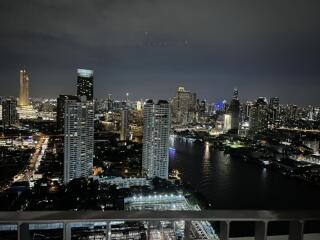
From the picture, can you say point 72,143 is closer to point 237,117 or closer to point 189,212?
point 189,212

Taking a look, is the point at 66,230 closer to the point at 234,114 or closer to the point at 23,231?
the point at 23,231

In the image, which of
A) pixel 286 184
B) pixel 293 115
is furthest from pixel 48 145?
pixel 293 115

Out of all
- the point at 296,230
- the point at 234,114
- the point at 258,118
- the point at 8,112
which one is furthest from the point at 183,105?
the point at 296,230

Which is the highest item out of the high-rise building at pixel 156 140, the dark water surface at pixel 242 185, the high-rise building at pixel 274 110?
the high-rise building at pixel 274 110

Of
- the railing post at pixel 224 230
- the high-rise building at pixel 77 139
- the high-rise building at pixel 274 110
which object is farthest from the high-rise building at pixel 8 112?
the railing post at pixel 224 230

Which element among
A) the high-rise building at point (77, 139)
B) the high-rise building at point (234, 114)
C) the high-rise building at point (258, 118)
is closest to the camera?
the high-rise building at point (77, 139)

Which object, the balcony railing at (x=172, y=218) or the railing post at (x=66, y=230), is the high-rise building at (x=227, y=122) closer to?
the balcony railing at (x=172, y=218)

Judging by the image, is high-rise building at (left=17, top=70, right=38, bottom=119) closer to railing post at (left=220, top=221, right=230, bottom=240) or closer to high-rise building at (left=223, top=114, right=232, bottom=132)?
high-rise building at (left=223, top=114, right=232, bottom=132)
